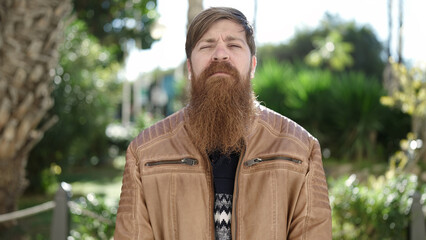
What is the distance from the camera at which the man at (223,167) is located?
209cm

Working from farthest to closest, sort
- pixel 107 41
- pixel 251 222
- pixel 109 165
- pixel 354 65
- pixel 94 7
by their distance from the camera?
pixel 354 65 → pixel 109 165 → pixel 107 41 → pixel 94 7 → pixel 251 222

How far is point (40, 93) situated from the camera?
486 centimetres

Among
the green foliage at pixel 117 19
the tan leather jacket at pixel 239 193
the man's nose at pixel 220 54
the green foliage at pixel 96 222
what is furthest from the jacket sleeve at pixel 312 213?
the green foliage at pixel 117 19

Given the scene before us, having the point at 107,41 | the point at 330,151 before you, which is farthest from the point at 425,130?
the point at 107,41

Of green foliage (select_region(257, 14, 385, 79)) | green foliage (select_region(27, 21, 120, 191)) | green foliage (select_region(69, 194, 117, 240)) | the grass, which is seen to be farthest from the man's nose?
green foliage (select_region(257, 14, 385, 79))

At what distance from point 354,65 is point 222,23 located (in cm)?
3473

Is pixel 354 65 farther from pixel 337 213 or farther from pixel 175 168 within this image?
pixel 175 168

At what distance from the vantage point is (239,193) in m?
2.09

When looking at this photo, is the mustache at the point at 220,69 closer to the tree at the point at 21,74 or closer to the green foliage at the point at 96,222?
the green foliage at the point at 96,222

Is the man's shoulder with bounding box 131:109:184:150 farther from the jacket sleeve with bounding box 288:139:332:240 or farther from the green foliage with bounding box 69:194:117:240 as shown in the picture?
the green foliage with bounding box 69:194:117:240

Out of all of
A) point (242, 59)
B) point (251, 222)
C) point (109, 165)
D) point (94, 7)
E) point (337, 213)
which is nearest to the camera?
point (251, 222)

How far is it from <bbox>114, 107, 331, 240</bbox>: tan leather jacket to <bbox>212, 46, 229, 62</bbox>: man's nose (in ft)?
1.19

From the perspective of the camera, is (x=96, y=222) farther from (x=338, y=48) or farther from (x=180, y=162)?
(x=338, y=48)

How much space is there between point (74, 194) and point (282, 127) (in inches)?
423
